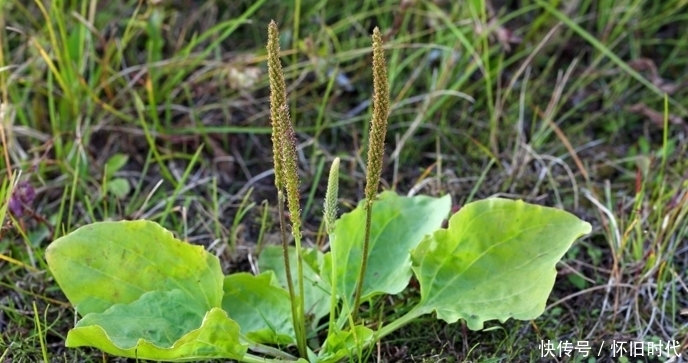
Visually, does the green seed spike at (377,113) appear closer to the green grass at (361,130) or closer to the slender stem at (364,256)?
the slender stem at (364,256)

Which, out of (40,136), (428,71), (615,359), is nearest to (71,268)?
(40,136)

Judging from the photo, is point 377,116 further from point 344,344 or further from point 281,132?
point 344,344

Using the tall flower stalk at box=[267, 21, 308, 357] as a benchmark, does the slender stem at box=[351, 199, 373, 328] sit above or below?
below

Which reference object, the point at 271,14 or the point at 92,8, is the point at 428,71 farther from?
the point at 92,8

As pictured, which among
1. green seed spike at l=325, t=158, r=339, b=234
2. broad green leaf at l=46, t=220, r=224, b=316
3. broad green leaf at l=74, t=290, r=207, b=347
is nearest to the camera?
green seed spike at l=325, t=158, r=339, b=234

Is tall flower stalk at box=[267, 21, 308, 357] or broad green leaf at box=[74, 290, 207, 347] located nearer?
tall flower stalk at box=[267, 21, 308, 357]

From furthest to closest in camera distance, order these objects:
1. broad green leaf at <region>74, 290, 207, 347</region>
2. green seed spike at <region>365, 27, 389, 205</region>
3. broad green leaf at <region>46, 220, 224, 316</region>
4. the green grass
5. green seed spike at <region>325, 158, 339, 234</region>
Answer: the green grass
broad green leaf at <region>46, 220, 224, 316</region>
broad green leaf at <region>74, 290, 207, 347</region>
green seed spike at <region>325, 158, 339, 234</region>
green seed spike at <region>365, 27, 389, 205</region>

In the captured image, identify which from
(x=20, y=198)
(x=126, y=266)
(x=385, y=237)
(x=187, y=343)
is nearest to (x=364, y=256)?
(x=385, y=237)

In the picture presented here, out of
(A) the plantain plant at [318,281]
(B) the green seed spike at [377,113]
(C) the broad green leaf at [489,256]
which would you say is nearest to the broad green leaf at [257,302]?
(A) the plantain plant at [318,281]

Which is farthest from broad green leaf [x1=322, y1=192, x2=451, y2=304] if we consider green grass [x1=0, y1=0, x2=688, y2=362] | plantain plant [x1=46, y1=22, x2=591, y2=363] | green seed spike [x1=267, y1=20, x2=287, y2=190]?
green seed spike [x1=267, y1=20, x2=287, y2=190]

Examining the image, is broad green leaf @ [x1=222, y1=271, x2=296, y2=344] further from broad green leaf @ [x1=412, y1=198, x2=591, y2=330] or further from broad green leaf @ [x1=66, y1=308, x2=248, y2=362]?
broad green leaf @ [x1=412, y1=198, x2=591, y2=330]
